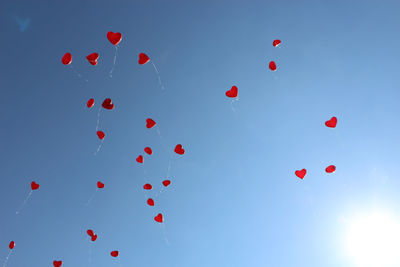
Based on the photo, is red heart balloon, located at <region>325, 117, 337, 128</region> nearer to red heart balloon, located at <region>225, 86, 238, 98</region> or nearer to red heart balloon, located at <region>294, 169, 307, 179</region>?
red heart balloon, located at <region>294, 169, 307, 179</region>

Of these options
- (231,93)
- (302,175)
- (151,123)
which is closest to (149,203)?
(151,123)

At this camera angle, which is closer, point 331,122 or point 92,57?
point 92,57

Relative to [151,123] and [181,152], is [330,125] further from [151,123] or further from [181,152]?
[151,123]

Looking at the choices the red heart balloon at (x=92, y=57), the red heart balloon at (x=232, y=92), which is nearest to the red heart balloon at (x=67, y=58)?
the red heart balloon at (x=92, y=57)

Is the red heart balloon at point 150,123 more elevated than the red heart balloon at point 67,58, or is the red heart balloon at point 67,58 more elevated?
the red heart balloon at point 67,58

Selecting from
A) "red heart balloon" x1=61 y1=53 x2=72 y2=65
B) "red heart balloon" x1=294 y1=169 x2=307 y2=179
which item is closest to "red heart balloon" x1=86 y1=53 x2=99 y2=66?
"red heart balloon" x1=61 y1=53 x2=72 y2=65

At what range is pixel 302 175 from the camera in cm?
916

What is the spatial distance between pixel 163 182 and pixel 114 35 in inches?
175

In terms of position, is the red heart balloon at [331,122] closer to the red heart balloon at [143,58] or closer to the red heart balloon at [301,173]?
the red heart balloon at [301,173]

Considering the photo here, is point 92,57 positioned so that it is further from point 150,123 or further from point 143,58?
point 150,123

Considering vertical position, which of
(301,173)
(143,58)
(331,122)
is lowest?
(301,173)

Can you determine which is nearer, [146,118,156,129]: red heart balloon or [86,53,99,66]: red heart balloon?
[86,53,99,66]: red heart balloon

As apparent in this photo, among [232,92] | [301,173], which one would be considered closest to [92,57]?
[232,92]

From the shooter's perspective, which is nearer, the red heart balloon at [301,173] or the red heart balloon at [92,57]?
the red heart balloon at [92,57]
